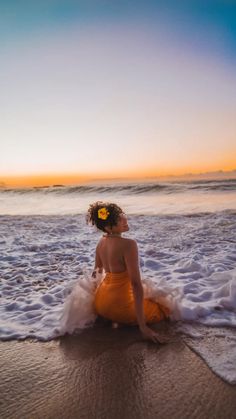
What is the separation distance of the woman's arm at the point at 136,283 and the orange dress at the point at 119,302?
20 cm

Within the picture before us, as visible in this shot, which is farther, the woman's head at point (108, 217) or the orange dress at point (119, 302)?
the orange dress at point (119, 302)

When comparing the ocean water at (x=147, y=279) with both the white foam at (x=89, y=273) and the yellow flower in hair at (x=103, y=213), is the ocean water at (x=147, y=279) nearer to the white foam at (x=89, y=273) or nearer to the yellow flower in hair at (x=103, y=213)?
the white foam at (x=89, y=273)

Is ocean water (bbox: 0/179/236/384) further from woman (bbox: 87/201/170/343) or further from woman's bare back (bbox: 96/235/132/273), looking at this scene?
woman's bare back (bbox: 96/235/132/273)

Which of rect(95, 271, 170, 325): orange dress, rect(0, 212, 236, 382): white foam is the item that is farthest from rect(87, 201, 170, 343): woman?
rect(0, 212, 236, 382): white foam

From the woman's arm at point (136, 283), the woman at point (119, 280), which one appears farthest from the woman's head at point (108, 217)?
the woman's arm at point (136, 283)

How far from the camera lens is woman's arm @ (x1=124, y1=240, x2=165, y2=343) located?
11.4 feet

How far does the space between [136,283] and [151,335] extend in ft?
1.70

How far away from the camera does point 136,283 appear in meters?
3.48

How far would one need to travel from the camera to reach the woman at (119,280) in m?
3.50

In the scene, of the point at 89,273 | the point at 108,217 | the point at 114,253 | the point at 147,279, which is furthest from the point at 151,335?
the point at 89,273

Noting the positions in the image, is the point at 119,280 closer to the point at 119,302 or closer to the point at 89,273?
the point at 119,302

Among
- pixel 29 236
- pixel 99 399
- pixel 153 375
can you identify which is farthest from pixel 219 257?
pixel 29 236

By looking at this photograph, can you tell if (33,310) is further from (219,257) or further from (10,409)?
(219,257)

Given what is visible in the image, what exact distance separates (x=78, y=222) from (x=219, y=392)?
10765 millimetres
